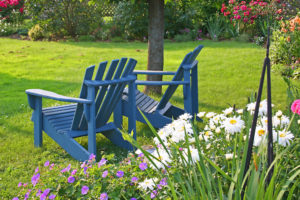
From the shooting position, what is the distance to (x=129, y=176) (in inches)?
93.8

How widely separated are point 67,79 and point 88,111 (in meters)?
4.31

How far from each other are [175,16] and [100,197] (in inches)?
468

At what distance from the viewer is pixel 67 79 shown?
7.61 metres

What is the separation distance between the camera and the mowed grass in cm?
→ 384

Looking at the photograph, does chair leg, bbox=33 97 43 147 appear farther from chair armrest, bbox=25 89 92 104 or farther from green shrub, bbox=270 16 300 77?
green shrub, bbox=270 16 300 77

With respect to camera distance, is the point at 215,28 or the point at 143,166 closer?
the point at 143,166

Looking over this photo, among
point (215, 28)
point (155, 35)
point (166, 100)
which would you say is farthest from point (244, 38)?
point (166, 100)

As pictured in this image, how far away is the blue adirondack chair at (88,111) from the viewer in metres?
3.46

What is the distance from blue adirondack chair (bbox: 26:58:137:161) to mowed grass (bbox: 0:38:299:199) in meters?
0.17

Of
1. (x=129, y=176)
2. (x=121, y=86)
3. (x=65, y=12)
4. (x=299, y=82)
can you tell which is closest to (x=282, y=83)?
(x=299, y=82)

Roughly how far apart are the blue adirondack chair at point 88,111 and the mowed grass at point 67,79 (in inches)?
6.7

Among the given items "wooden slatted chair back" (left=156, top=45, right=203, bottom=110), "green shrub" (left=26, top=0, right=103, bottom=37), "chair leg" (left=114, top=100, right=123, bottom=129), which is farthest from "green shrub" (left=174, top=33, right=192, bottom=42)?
"chair leg" (left=114, top=100, right=123, bottom=129)

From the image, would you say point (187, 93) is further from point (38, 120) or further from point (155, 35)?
point (155, 35)

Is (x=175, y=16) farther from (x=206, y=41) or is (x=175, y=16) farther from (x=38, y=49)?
(x=38, y=49)
